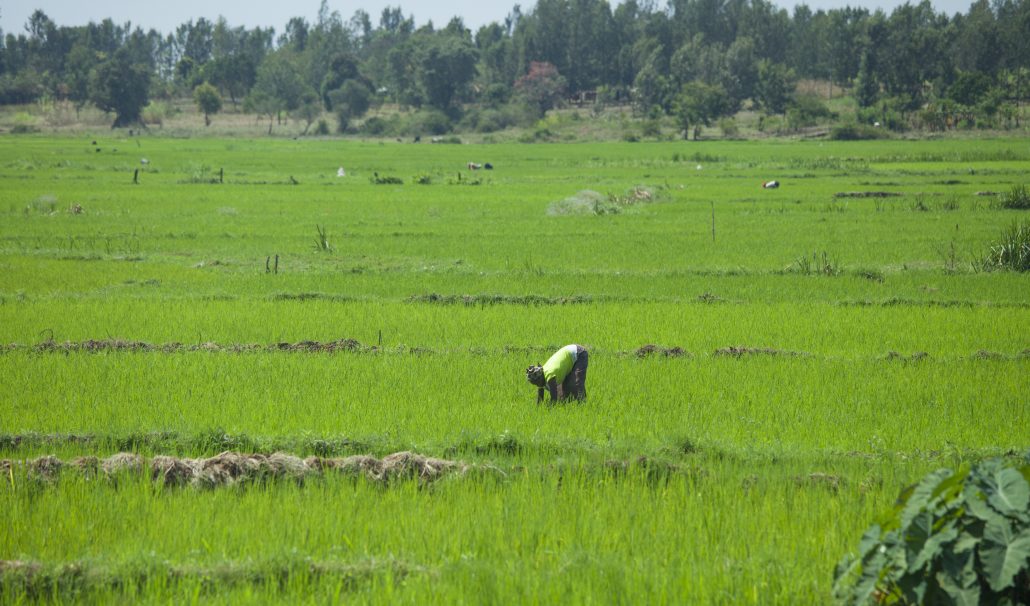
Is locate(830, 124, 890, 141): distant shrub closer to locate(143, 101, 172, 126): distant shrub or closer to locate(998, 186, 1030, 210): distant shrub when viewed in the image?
locate(998, 186, 1030, 210): distant shrub

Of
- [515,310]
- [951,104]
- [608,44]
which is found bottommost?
[515,310]

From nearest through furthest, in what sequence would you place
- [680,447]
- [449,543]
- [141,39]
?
[449,543], [680,447], [141,39]

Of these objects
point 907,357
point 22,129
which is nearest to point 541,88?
point 22,129

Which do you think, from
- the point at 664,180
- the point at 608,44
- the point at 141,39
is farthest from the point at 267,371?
the point at 141,39

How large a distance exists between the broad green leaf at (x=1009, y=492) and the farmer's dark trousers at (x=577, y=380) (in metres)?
3.87

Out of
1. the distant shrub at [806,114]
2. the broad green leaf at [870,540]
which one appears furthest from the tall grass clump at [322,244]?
the distant shrub at [806,114]

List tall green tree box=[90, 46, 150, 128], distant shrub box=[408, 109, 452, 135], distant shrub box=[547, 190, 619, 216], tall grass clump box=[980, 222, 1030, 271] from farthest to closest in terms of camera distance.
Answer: tall green tree box=[90, 46, 150, 128] < distant shrub box=[408, 109, 452, 135] < distant shrub box=[547, 190, 619, 216] < tall grass clump box=[980, 222, 1030, 271]

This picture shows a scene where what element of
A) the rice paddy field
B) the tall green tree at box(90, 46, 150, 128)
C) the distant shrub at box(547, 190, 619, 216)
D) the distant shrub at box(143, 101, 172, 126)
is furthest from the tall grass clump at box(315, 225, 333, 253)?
the distant shrub at box(143, 101, 172, 126)

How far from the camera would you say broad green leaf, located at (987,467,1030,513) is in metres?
3.48

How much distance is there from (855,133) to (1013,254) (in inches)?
1901

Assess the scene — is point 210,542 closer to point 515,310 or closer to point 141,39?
point 515,310

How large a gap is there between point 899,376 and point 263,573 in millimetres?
5790

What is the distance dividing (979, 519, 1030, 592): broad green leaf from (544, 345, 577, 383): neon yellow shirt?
3.86 metres

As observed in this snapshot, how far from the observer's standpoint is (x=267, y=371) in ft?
28.5
